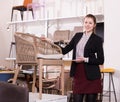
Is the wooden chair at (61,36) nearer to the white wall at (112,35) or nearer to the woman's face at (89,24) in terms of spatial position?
the white wall at (112,35)

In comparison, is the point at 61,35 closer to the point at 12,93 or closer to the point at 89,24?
the point at 89,24

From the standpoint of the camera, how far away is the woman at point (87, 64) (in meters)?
3.12

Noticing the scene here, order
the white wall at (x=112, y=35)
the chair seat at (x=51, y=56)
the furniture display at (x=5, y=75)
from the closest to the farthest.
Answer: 1. the chair seat at (x=51, y=56)
2. the white wall at (x=112, y=35)
3. the furniture display at (x=5, y=75)

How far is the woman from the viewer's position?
312 centimetres

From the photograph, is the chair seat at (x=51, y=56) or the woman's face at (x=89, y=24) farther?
the chair seat at (x=51, y=56)

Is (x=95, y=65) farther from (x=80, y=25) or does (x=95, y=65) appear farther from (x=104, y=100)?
(x=80, y=25)

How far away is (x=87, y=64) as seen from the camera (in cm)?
314

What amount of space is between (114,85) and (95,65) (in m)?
1.13

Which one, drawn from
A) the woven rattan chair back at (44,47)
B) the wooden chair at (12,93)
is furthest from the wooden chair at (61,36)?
the wooden chair at (12,93)

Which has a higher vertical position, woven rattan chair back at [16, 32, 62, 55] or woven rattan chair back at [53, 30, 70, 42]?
woven rattan chair back at [53, 30, 70, 42]

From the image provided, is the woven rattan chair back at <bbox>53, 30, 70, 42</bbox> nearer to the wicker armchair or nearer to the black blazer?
the wicker armchair

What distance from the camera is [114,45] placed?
4.27 m

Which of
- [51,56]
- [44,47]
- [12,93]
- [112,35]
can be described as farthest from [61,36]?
[12,93]

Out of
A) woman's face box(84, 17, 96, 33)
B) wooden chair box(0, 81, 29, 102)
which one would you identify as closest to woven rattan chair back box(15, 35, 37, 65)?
woman's face box(84, 17, 96, 33)
